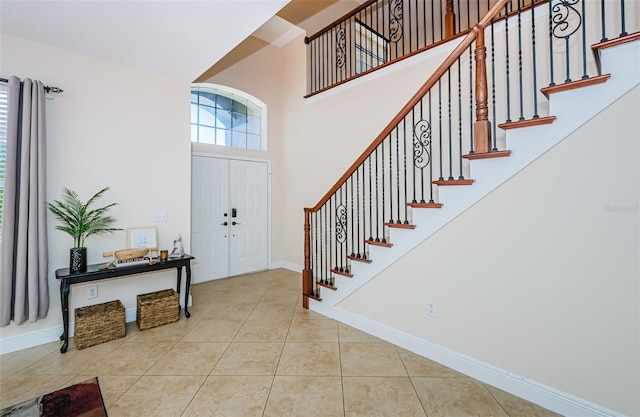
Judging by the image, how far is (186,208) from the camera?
3.45 meters

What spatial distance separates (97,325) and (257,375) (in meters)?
1.60

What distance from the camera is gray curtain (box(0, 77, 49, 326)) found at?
2.34 metres

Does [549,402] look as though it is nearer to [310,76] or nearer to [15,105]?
[15,105]

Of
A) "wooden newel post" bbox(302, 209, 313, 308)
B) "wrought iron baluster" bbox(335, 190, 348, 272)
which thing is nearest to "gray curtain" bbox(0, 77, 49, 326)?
"wooden newel post" bbox(302, 209, 313, 308)

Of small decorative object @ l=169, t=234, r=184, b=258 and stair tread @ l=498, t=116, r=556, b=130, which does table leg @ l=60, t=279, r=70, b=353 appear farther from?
stair tread @ l=498, t=116, r=556, b=130

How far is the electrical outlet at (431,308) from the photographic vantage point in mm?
2279

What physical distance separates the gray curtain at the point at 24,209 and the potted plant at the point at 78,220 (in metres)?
0.17

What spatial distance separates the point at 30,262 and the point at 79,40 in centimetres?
198

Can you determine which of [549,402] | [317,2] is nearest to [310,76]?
[317,2]

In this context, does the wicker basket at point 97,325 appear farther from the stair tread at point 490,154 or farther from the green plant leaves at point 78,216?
the stair tread at point 490,154

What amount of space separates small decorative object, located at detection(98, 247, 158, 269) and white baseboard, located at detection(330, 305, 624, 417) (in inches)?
90.7

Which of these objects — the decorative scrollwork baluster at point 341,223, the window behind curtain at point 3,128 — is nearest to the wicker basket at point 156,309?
the window behind curtain at point 3,128

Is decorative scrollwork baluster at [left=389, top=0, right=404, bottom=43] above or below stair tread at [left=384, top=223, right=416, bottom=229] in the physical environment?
above

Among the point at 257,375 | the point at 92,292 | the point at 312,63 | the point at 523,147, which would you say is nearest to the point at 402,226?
the point at 523,147
